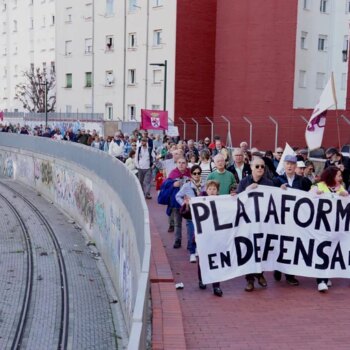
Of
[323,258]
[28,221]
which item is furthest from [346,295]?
[28,221]

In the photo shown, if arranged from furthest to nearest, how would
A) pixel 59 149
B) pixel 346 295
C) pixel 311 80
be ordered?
pixel 311 80 < pixel 59 149 < pixel 346 295

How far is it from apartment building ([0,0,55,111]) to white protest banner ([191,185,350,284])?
163ft

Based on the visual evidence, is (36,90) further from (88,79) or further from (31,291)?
(31,291)

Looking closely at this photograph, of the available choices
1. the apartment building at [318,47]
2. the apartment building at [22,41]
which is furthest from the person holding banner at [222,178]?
the apartment building at [22,41]

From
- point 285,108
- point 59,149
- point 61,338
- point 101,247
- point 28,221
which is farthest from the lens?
point 285,108

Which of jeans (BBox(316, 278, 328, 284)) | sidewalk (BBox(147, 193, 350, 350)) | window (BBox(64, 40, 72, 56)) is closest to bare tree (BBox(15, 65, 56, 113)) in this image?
window (BBox(64, 40, 72, 56))

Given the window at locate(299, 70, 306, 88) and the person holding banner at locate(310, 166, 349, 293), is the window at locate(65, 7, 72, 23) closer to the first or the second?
the window at locate(299, 70, 306, 88)

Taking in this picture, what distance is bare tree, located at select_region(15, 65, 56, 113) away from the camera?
5641 centimetres

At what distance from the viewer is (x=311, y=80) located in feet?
135

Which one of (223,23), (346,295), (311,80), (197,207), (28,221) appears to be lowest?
(28,221)

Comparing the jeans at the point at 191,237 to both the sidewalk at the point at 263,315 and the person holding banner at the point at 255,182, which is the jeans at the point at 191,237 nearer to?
the sidewalk at the point at 263,315

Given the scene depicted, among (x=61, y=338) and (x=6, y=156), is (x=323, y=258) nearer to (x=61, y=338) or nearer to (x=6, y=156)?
(x=61, y=338)

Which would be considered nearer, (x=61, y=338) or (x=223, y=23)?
(x=61, y=338)

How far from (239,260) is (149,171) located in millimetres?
8996
